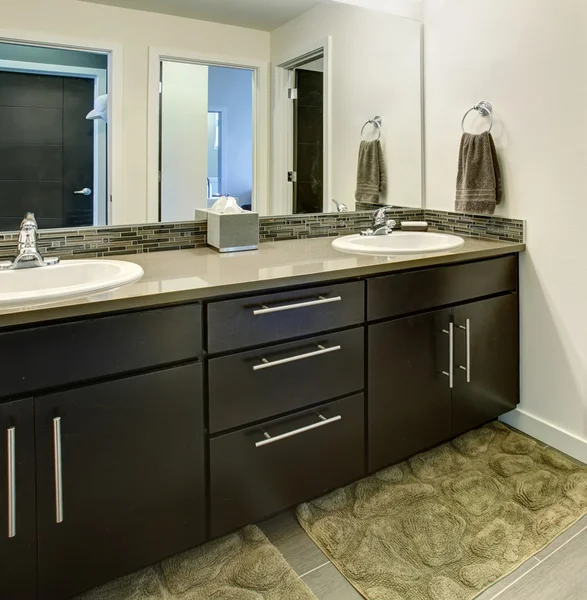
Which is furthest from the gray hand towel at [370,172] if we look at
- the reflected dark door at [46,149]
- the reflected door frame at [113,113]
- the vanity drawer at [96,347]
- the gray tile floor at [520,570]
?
the gray tile floor at [520,570]

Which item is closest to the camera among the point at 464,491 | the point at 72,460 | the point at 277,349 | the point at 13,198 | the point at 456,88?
the point at 72,460

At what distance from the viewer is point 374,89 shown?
2.31 meters

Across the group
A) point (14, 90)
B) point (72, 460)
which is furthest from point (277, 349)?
point (14, 90)

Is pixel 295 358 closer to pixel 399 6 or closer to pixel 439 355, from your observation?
pixel 439 355

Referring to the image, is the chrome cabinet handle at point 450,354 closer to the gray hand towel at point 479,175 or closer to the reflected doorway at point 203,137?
the gray hand towel at point 479,175

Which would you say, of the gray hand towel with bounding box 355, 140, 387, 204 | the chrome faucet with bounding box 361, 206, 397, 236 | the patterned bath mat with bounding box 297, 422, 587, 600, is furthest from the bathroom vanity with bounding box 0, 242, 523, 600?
the gray hand towel with bounding box 355, 140, 387, 204

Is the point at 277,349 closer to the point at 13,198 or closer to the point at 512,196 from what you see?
the point at 13,198

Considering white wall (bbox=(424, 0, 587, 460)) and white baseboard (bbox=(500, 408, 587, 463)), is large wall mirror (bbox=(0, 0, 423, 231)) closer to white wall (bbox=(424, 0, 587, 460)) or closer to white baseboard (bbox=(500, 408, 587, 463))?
white wall (bbox=(424, 0, 587, 460))

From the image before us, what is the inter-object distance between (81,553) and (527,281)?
178cm

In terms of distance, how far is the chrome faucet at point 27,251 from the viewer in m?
1.45

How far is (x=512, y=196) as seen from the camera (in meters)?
2.06

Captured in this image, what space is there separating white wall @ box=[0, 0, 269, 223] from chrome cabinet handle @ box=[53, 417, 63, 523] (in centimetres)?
84

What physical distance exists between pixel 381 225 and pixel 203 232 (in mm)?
747

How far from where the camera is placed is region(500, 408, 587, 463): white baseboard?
197cm
